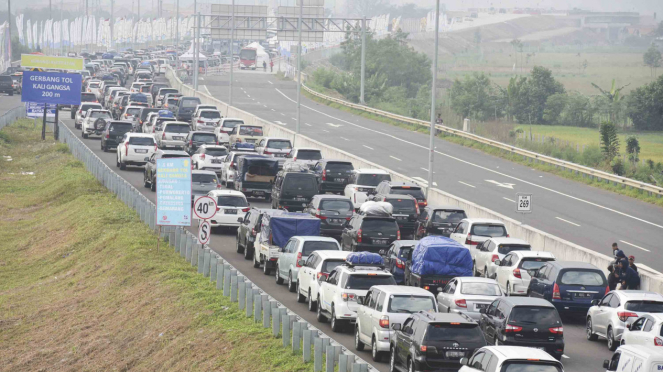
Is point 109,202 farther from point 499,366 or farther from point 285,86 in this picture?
point 285,86

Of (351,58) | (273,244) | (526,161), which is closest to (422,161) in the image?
(526,161)

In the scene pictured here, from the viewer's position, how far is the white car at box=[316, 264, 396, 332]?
21.6m

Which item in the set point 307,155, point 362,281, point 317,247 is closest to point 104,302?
point 317,247

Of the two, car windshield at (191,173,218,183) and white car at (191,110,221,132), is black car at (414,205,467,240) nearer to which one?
car windshield at (191,173,218,183)

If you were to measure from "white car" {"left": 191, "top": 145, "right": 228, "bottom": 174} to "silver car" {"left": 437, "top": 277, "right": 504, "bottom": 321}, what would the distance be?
79.8ft

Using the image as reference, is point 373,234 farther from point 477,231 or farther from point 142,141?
point 142,141

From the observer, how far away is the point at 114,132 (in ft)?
183

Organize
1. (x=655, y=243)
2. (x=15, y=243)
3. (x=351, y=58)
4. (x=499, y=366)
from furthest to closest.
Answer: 1. (x=351, y=58)
2. (x=15, y=243)
3. (x=655, y=243)
4. (x=499, y=366)

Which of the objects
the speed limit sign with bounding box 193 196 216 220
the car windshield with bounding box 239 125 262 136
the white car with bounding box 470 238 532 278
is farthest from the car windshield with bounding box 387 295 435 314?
the car windshield with bounding box 239 125 262 136

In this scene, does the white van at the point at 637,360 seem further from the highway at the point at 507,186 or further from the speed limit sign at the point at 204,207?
the highway at the point at 507,186

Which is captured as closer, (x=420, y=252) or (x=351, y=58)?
(x=420, y=252)

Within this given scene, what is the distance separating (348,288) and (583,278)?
646 cm

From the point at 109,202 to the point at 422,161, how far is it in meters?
18.8

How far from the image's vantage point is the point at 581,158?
193ft
